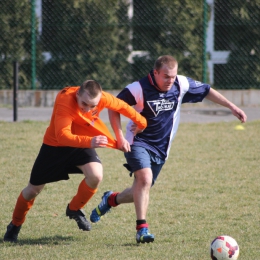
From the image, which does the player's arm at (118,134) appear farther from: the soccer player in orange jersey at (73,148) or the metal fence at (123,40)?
the metal fence at (123,40)

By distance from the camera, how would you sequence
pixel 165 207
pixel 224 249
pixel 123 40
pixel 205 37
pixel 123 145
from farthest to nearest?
pixel 123 40 → pixel 205 37 → pixel 165 207 → pixel 123 145 → pixel 224 249

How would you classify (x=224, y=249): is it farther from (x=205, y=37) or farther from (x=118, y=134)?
(x=205, y=37)

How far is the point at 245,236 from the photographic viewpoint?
4910 millimetres

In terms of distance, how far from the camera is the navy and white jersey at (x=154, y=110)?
5.04 metres

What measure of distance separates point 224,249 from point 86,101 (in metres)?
1.51

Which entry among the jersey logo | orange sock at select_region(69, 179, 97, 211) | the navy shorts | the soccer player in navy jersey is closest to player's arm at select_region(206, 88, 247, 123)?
the soccer player in navy jersey

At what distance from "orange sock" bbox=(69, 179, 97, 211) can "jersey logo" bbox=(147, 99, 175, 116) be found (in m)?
0.86

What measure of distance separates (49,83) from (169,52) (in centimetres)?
282

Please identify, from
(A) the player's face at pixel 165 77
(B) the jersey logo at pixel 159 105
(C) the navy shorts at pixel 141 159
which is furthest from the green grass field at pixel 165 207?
(A) the player's face at pixel 165 77

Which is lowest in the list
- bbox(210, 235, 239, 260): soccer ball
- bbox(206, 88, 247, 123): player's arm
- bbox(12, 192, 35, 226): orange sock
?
bbox(12, 192, 35, 226): orange sock

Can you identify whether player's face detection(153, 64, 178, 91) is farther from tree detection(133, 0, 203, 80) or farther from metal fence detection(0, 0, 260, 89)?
tree detection(133, 0, 203, 80)

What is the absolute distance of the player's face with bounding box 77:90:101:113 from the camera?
4.52 m

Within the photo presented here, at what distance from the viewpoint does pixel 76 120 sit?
4.77 metres

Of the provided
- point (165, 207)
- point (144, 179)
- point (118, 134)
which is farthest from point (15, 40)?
point (144, 179)
